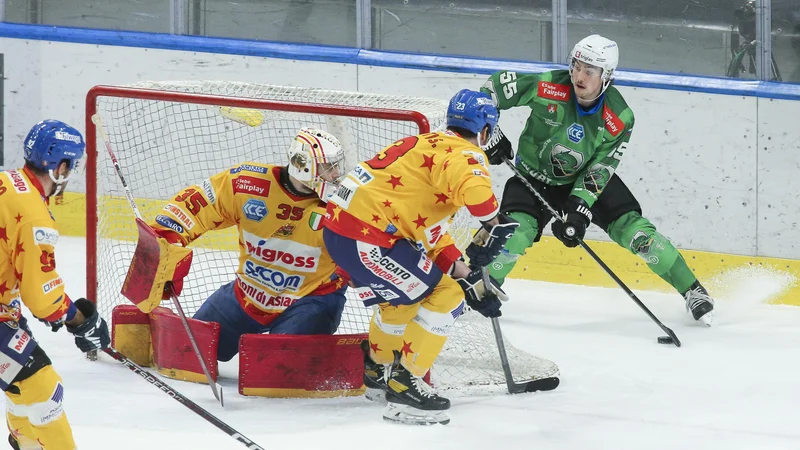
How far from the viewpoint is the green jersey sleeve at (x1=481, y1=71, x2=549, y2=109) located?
4.80 metres

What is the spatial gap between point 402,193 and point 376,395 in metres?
0.73

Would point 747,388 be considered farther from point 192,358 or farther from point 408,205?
point 192,358

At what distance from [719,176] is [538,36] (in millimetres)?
1146

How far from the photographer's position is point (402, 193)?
3.49 m

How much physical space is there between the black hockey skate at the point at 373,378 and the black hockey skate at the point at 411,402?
10cm

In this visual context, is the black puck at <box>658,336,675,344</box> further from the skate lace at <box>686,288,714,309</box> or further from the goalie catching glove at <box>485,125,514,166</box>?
the goalie catching glove at <box>485,125,514,166</box>

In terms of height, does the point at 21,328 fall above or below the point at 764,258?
above

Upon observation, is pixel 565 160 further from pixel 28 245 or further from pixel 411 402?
pixel 28 245

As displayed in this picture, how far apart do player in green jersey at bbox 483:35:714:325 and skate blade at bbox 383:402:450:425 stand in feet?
4.14

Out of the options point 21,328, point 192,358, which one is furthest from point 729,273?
point 21,328

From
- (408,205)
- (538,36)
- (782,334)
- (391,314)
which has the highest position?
(538,36)

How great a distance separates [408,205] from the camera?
138 inches

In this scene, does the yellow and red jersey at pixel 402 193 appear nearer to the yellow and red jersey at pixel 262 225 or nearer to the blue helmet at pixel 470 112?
the blue helmet at pixel 470 112

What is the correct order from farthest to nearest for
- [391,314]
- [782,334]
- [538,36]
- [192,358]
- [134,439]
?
[538,36], [782,334], [192,358], [391,314], [134,439]
